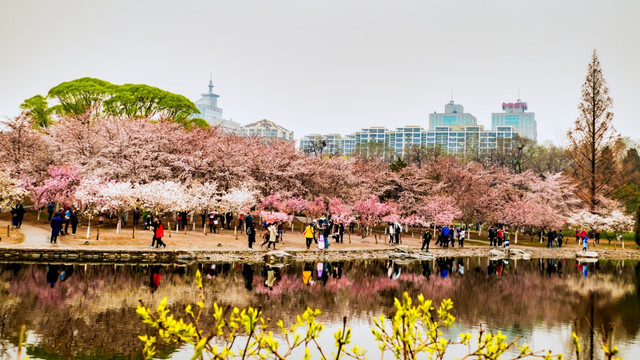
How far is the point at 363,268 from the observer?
30.1m

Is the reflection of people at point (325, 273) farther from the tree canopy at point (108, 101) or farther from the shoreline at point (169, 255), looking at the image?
the tree canopy at point (108, 101)

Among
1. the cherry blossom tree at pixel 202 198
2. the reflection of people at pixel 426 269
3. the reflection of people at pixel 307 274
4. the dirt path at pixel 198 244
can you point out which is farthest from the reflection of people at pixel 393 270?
the cherry blossom tree at pixel 202 198

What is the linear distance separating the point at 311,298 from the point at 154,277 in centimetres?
760

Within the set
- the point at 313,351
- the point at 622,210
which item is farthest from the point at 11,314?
the point at 622,210

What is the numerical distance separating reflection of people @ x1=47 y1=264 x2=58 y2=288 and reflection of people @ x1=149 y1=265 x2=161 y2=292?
145 inches

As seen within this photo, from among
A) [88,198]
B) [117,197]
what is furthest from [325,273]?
[117,197]

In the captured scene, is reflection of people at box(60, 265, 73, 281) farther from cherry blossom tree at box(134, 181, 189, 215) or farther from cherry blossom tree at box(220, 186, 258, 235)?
cherry blossom tree at box(220, 186, 258, 235)

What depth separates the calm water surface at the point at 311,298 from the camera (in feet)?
45.5

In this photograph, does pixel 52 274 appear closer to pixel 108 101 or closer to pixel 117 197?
pixel 117 197

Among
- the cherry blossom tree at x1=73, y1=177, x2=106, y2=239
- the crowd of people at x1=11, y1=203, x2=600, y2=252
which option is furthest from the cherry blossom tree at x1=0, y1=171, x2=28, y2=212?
the cherry blossom tree at x1=73, y1=177, x2=106, y2=239

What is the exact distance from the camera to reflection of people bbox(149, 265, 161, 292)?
2027 centimetres

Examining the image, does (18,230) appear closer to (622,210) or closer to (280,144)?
(280,144)

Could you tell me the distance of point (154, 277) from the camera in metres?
22.6

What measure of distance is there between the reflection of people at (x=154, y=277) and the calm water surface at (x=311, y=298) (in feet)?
0.14
